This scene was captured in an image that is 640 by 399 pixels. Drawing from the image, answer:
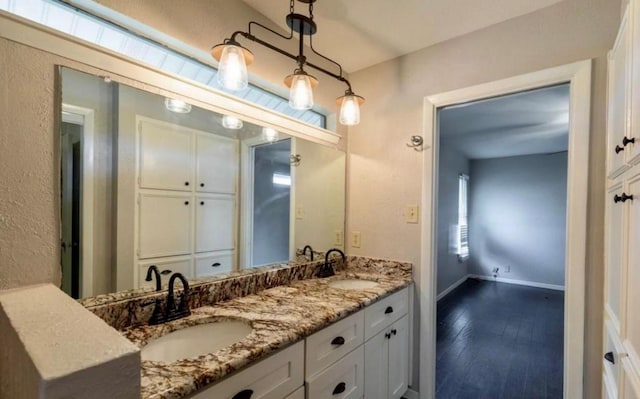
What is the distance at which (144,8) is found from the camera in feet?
3.83

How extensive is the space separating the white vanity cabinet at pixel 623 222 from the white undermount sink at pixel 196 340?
1.21m

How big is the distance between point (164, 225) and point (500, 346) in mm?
2984

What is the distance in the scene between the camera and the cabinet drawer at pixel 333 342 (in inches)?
44.2

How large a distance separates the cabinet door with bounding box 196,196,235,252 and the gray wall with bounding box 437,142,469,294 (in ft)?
10.9

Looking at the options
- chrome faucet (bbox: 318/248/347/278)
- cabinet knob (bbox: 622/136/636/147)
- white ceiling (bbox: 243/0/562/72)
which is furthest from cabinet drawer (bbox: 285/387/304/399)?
white ceiling (bbox: 243/0/562/72)

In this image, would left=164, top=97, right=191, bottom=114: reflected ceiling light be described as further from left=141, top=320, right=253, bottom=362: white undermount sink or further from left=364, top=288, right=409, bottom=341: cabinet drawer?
left=364, top=288, right=409, bottom=341: cabinet drawer

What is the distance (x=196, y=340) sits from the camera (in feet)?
3.65

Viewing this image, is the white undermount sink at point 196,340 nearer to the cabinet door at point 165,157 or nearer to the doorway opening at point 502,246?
the cabinet door at point 165,157

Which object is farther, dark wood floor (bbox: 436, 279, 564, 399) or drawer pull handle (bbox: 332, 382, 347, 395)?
dark wood floor (bbox: 436, 279, 564, 399)

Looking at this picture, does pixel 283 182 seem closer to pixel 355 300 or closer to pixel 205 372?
pixel 355 300

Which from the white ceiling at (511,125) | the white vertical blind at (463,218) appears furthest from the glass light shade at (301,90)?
the white vertical blind at (463,218)

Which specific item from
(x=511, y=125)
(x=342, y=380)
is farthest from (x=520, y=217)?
(x=342, y=380)

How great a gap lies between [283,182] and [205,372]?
126 centimetres

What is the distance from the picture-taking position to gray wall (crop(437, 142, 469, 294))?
4.34 meters
